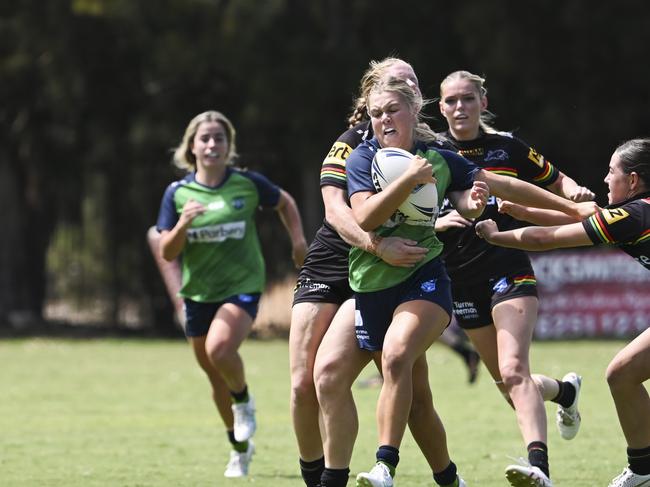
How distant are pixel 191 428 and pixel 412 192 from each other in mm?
5557

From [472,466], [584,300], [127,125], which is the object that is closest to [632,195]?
[472,466]

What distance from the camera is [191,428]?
438 inches

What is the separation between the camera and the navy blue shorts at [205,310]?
9.08 m

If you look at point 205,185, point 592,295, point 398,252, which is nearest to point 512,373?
point 398,252

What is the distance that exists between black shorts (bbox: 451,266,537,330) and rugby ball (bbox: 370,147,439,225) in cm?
139

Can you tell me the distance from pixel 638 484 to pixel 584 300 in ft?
48.8

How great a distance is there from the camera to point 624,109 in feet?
76.5

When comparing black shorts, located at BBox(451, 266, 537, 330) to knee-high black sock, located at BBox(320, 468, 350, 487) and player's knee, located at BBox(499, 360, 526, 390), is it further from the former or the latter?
knee-high black sock, located at BBox(320, 468, 350, 487)

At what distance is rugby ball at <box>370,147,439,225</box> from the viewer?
19.9 feet

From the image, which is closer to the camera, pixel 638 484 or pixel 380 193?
pixel 380 193

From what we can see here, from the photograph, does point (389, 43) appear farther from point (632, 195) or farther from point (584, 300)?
point (632, 195)

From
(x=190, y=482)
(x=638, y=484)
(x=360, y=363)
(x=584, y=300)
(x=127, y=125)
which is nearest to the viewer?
(x=360, y=363)

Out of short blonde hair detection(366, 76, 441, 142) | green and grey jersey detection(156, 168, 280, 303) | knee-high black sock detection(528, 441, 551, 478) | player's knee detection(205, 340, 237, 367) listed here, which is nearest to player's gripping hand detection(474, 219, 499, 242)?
short blonde hair detection(366, 76, 441, 142)

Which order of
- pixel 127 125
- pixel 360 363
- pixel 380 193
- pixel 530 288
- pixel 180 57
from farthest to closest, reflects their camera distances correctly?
1. pixel 127 125
2. pixel 180 57
3. pixel 530 288
4. pixel 360 363
5. pixel 380 193
